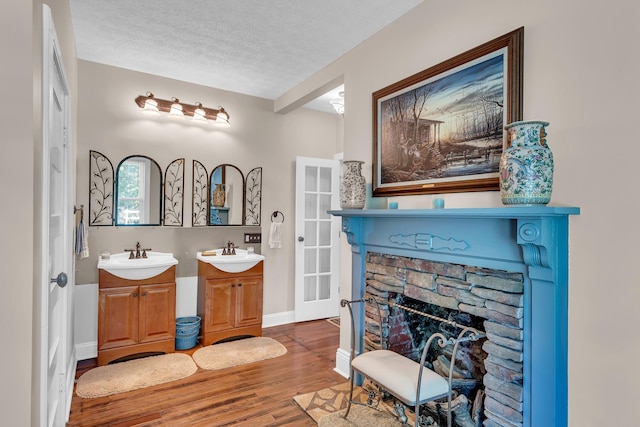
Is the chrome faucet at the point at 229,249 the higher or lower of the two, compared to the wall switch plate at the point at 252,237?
lower

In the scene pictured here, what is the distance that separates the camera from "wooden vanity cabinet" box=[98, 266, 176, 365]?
2.94 metres

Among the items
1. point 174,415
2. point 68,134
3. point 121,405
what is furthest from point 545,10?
point 121,405

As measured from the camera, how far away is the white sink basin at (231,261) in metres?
3.39

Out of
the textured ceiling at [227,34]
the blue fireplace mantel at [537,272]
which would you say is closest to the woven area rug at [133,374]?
the blue fireplace mantel at [537,272]

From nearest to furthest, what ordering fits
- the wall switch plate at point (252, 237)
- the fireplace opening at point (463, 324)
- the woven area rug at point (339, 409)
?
the fireplace opening at point (463, 324), the woven area rug at point (339, 409), the wall switch plate at point (252, 237)

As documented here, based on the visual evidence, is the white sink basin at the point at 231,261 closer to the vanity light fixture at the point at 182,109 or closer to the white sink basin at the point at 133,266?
the white sink basin at the point at 133,266

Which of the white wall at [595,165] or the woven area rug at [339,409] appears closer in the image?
the white wall at [595,165]

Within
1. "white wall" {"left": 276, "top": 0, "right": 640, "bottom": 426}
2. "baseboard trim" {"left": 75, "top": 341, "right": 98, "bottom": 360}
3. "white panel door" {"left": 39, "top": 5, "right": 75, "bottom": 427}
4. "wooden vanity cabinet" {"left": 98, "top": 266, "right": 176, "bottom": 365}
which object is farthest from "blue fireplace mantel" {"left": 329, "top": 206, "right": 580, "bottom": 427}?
"baseboard trim" {"left": 75, "top": 341, "right": 98, "bottom": 360}

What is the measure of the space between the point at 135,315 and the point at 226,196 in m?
1.46

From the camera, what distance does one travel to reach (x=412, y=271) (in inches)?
88.7

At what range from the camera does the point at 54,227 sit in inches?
72.9

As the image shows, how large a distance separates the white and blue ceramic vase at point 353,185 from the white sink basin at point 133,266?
5.88ft

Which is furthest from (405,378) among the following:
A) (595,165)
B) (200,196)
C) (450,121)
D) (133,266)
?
(200,196)

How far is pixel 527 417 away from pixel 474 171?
3.88 feet
